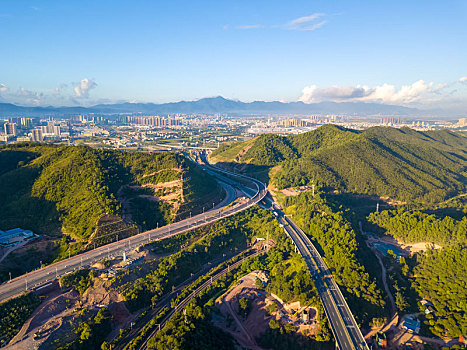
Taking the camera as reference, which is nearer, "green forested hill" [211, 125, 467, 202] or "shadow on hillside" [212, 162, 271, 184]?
"green forested hill" [211, 125, 467, 202]

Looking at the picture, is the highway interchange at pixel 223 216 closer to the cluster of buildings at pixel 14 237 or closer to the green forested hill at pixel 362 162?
the cluster of buildings at pixel 14 237

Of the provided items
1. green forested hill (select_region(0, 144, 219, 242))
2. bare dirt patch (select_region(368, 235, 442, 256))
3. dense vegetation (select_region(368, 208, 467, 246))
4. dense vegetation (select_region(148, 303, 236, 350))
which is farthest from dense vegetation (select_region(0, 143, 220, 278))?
dense vegetation (select_region(368, 208, 467, 246))

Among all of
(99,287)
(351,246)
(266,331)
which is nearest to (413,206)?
(351,246)

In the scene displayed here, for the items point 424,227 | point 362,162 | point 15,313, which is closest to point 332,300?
point 424,227

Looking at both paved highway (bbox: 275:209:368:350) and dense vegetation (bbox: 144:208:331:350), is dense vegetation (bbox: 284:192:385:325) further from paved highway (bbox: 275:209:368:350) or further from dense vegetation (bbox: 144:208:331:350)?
dense vegetation (bbox: 144:208:331:350)

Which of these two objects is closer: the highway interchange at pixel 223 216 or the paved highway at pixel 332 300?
the paved highway at pixel 332 300

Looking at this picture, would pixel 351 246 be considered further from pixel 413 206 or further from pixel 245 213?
pixel 413 206


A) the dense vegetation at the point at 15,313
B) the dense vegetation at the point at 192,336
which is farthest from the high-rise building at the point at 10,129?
the dense vegetation at the point at 192,336
